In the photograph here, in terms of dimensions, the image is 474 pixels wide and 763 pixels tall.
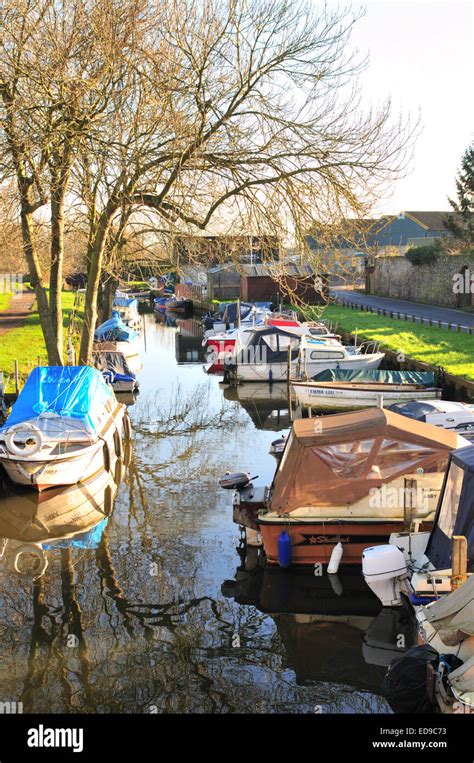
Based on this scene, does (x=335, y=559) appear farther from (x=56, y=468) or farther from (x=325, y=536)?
(x=56, y=468)

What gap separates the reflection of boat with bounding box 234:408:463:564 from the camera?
12.7 meters

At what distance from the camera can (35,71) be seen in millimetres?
16656

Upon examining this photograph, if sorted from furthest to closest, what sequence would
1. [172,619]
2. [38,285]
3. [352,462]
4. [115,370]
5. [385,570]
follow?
[115,370]
[38,285]
[352,462]
[172,619]
[385,570]

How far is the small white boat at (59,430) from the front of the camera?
1650 cm

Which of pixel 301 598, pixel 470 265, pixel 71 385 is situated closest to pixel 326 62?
pixel 71 385

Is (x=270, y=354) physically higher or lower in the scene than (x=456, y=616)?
higher

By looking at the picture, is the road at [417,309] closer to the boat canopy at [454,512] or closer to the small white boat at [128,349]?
the small white boat at [128,349]

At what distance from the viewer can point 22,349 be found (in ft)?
121

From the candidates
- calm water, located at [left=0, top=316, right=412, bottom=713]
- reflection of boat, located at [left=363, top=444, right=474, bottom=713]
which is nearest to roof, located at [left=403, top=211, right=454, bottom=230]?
calm water, located at [left=0, top=316, right=412, bottom=713]

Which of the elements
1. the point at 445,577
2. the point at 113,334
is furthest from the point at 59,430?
the point at 113,334

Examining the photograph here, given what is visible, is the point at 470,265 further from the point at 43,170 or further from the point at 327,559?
the point at 327,559

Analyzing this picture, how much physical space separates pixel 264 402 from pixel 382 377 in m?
5.01

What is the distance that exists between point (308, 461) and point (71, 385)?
7810 millimetres

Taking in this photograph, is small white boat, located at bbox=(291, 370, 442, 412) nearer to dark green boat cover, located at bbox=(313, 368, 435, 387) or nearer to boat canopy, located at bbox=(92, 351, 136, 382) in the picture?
dark green boat cover, located at bbox=(313, 368, 435, 387)
